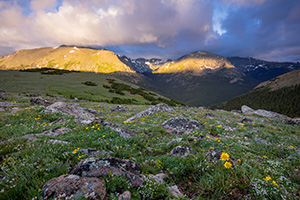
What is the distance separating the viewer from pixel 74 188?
3064 millimetres

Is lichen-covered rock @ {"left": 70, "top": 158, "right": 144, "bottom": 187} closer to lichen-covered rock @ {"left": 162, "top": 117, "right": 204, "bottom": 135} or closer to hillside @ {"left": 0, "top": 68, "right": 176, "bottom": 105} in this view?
lichen-covered rock @ {"left": 162, "top": 117, "right": 204, "bottom": 135}

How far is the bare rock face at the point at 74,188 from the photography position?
9.69 feet

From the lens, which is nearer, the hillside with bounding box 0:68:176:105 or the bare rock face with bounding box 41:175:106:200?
the bare rock face with bounding box 41:175:106:200

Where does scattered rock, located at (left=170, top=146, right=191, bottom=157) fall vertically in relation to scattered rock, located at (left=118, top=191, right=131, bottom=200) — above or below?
below

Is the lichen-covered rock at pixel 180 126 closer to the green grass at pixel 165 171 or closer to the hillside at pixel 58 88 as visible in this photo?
the green grass at pixel 165 171

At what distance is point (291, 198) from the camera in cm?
358

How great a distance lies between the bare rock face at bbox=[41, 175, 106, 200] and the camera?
9.69 ft

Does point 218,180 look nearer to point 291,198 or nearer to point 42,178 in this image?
point 291,198

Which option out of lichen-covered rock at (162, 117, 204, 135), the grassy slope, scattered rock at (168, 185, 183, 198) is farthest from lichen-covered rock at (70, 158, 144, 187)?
the grassy slope

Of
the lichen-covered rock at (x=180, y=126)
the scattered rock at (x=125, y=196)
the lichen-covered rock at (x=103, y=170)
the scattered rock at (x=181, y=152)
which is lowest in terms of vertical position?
the lichen-covered rock at (x=180, y=126)

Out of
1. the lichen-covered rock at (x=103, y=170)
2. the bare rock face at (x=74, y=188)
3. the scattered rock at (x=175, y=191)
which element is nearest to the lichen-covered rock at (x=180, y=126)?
the scattered rock at (x=175, y=191)

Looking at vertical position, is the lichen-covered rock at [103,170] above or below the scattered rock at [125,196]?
above

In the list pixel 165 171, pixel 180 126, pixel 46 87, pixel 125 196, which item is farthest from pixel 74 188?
pixel 46 87

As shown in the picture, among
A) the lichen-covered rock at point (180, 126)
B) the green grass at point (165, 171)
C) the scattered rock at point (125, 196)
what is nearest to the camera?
the scattered rock at point (125, 196)
